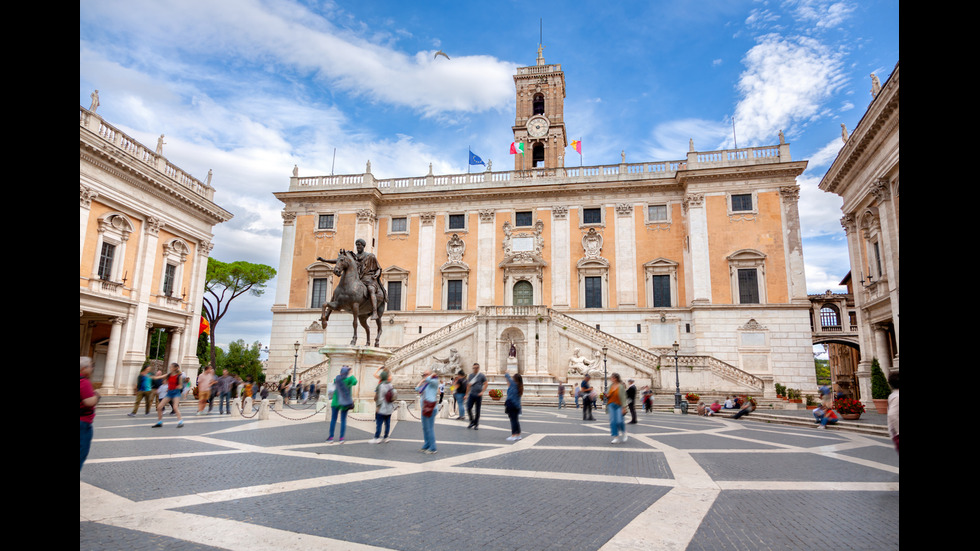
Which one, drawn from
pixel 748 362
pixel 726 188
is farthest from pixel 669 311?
pixel 726 188

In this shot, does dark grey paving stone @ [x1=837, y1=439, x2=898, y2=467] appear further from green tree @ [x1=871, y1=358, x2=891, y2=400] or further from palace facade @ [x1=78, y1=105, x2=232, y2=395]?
palace facade @ [x1=78, y1=105, x2=232, y2=395]

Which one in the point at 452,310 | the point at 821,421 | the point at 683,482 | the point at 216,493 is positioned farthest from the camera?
the point at 452,310

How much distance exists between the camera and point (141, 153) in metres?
26.0

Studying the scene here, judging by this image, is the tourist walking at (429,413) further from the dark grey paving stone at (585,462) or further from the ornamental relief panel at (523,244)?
the ornamental relief panel at (523,244)

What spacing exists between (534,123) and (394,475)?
140 ft

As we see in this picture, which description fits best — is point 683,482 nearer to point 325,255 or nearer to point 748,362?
point 748,362

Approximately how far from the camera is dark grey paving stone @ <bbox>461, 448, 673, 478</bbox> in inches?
292

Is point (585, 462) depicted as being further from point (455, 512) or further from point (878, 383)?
point (878, 383)

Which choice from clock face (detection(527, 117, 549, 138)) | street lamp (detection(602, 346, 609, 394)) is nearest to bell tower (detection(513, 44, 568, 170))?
clock face (detection(527, 117, 549, 138))

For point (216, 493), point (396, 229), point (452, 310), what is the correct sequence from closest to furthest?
1. point (216, 493)
2. point (452, 310)
3. point (396, 229)

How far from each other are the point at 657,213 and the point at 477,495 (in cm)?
3099

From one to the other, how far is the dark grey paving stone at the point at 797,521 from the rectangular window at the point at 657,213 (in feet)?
95.2

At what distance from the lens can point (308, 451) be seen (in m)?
8.79

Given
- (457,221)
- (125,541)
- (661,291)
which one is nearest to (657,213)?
(661,291)
